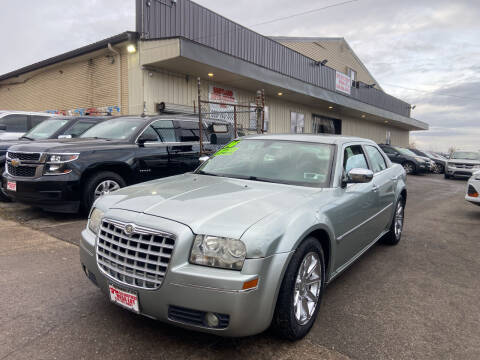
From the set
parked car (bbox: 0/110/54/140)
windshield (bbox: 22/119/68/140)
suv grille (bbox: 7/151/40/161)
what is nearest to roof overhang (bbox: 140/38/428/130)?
parked car (bbox: 0/110/54/140)

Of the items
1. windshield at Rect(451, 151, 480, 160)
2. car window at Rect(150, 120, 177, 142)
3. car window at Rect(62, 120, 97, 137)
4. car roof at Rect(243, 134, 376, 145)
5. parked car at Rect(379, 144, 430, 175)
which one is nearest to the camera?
car roof at Rect(243, 134, 376, 145)

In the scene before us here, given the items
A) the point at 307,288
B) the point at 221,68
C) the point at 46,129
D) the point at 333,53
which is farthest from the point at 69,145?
the point at 333,53

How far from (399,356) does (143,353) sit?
5.59 feet

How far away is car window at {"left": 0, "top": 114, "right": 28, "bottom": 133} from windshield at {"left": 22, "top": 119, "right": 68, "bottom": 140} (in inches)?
51.7

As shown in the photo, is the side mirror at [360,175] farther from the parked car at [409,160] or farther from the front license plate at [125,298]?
the parked car at [409,160]

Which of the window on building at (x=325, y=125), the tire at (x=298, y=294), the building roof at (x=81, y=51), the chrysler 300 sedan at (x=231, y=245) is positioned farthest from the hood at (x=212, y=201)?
the window on building at (x=325, y=125)

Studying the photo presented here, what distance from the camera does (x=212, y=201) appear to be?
2.58 m

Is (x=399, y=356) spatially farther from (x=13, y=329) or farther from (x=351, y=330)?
(x=13, y=329)

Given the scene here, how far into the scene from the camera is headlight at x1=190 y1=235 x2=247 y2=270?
2123 millimetres

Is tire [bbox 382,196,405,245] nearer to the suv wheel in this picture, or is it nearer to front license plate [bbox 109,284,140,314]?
front license plate [bbox 109,284,140,314]

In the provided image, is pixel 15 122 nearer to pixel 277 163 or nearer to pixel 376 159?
pixel 277 163

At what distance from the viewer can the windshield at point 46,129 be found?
24.9 ft

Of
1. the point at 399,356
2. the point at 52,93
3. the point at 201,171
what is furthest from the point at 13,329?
the point at 52,93

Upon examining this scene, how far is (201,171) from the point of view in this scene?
12.7 feet
